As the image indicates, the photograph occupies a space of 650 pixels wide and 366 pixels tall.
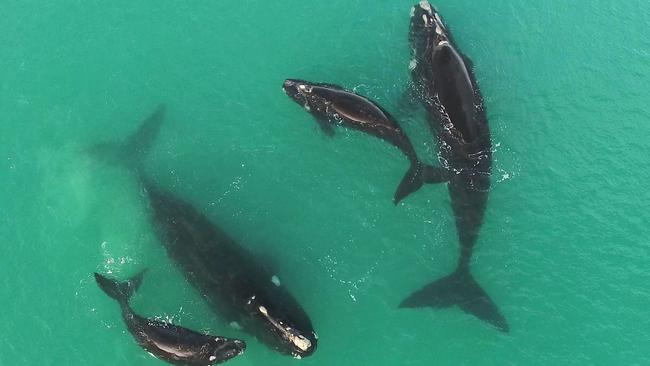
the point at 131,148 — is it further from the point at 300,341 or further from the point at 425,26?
the point at 425,26

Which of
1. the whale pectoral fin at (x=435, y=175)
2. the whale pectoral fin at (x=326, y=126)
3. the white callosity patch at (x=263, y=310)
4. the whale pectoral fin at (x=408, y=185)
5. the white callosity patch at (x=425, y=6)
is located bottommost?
the white callosity patch at (x=263, y=310)

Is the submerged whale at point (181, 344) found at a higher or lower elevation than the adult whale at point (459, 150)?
lower

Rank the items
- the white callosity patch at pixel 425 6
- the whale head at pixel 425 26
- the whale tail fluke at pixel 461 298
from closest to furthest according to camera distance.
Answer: the whale tail fluke at pixel 461 298 < the whale head at pixel 425 26 < the white callosity patch at pixel 425 6

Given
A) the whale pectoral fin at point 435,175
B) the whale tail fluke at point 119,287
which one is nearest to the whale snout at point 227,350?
the whale tail fluke at point 119,287

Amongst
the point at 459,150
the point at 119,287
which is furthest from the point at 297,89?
the point at 119,287

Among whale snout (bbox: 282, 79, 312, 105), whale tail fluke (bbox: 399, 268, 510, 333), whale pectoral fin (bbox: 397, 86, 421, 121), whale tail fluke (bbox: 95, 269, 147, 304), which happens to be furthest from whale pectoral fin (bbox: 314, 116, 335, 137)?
whale tail fluke (bbox: 95, 269, 147, 304)

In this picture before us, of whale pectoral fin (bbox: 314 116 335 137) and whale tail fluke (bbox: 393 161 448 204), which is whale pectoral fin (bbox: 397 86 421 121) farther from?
whale pectoral fin (bbox: 314 116 335 137)

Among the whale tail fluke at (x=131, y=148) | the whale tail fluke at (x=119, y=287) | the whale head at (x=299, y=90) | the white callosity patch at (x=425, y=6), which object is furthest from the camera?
the white callosity patch at (x=425, y=6)

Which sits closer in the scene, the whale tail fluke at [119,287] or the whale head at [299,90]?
the whale tail fluke at [119,287]

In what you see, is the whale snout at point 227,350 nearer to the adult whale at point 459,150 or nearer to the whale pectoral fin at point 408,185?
the adult whale at point 459,150
